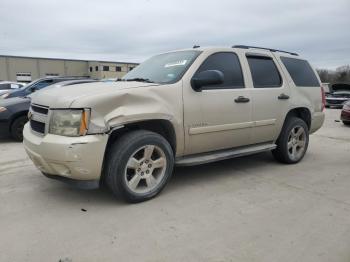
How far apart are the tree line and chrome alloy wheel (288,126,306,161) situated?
31.7m

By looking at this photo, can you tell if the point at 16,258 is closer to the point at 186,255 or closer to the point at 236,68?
the point at 186,255

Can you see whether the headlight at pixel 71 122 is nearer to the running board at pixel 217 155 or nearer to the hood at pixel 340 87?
the running board at pixel 217 155

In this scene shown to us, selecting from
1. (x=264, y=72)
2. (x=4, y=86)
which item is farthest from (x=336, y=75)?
(x=264, y=72)

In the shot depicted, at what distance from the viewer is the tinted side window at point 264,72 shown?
503cm

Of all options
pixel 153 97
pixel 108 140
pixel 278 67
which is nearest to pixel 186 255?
pixel 108 140

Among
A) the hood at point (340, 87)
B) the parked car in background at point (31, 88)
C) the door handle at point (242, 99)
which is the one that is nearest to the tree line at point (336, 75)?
the hood at point (340, 87)

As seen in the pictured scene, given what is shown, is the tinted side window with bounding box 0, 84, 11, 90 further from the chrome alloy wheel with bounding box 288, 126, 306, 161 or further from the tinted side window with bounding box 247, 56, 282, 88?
the chrome alloy wheel with bounding box 288, 126, 306, 161

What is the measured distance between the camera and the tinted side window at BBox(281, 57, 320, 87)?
5.67 meters

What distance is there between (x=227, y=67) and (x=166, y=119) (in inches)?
52.8

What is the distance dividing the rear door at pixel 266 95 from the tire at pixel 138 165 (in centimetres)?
164

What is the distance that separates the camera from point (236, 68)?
15.8 ft

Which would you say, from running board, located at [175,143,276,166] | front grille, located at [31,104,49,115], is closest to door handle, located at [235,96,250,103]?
running board, located at [175,143,276,166]

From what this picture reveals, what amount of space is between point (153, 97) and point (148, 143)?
0.52 metres

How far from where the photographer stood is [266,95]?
505 centimetres
